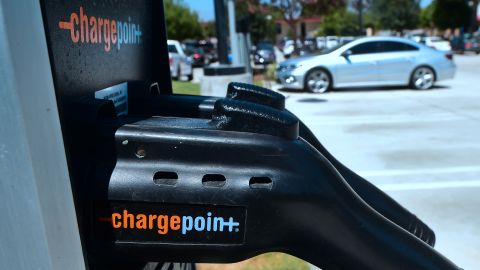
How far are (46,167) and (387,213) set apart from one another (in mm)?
1287

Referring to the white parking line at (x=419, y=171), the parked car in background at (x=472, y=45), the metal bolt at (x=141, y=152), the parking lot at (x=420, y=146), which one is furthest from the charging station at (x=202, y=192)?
the parked car in background at (x=472, y=45)

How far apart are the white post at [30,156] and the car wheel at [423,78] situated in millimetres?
15358

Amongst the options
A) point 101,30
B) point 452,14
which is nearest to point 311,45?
point 452,14

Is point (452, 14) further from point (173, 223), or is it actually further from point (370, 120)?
point (173, 223)

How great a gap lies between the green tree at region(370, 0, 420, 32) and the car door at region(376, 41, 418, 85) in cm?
5797

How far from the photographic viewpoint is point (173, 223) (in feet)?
4.06

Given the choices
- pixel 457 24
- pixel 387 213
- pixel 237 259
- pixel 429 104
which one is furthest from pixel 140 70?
pixel 457 24

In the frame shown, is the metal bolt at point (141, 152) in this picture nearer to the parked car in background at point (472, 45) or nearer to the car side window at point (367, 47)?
the car side window at point (367, 47)

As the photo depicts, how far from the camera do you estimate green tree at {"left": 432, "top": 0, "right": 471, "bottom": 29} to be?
54203 mm

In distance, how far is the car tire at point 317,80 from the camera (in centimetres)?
1527

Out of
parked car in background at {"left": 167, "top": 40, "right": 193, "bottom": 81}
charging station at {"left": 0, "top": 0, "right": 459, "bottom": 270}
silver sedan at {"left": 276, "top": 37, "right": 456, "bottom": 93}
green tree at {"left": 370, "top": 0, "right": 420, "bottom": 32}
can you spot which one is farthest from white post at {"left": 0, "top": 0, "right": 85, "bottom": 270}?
green tree at {"left": 370, "top": 0, "right": 420, "bottom": 32}

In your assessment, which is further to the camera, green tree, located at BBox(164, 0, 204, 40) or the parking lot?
green tree, located at BBox(164, 0, 204, 40)

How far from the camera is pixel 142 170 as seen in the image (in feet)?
4.03

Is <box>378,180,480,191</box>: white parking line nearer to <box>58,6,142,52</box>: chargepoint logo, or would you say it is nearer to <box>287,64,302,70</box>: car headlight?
<box>58,6,142,52</box>: chargepoint logo
